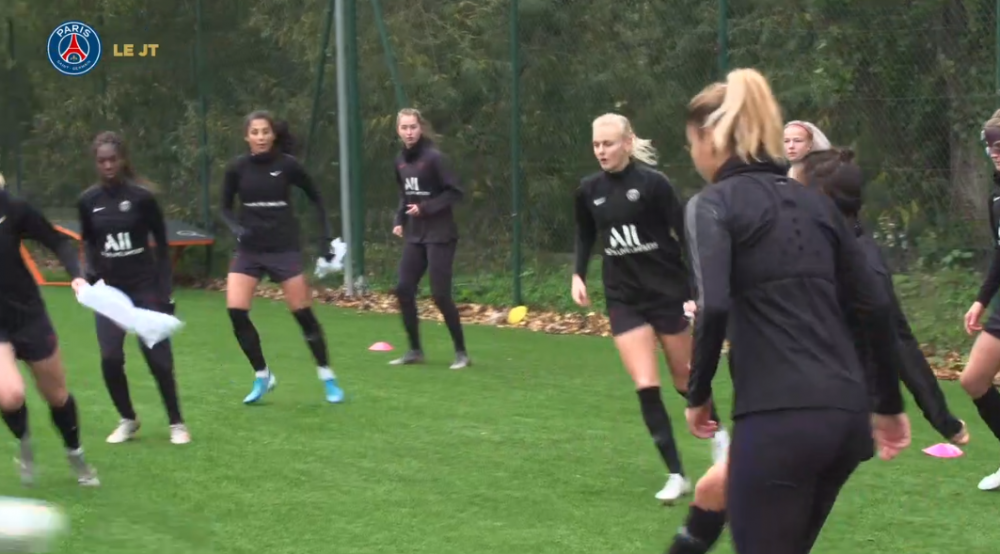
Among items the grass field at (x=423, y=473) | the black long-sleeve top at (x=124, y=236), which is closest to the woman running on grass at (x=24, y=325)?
the grass field at (x=423, y=473)

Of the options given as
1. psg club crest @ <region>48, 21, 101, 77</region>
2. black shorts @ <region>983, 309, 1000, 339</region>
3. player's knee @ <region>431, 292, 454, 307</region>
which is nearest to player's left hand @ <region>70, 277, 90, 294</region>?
black shorts @ <region>983, 309, 1000, 339</region>

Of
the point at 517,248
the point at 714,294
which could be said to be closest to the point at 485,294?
the point at 517,248

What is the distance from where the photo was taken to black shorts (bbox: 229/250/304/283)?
1004 centimetres

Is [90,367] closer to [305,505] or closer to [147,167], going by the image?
[305,505]

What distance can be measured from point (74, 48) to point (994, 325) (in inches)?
633

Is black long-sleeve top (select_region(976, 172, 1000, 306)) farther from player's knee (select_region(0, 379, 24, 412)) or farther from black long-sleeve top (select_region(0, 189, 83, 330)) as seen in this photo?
player's knee (select_region(0, 379, 24, 412))

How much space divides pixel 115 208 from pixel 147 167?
11.9 meters

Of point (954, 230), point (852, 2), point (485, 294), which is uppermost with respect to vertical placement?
point (852, 2)

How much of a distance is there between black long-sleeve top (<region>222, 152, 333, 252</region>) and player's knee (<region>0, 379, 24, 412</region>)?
289cm

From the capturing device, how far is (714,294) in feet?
12.7

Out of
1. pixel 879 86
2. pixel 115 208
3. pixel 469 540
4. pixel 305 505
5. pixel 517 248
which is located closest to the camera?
pixel 469 540

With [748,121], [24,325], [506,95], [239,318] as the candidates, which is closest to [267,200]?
[239,318]

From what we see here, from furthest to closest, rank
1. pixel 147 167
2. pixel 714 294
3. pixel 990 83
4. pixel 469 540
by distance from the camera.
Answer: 1. pixel 147 167
2. pixel 990 83
3. pixel 469 540
4. pixel 714 294

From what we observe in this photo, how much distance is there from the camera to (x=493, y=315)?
50.1ft
